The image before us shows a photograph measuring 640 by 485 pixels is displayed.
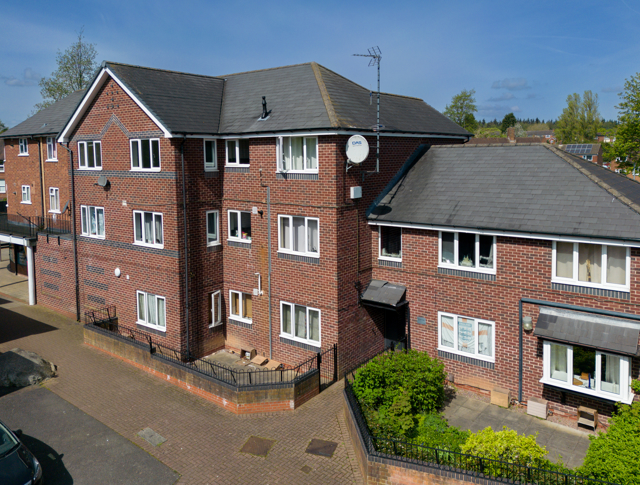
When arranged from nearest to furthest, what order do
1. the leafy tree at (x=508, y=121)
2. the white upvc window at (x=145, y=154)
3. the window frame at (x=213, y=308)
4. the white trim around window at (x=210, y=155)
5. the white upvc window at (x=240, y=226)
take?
the white upvc window at (x=145, y=154) < the white trim around window at (x=210, y=155) < the white upvc window at (x=240, y=226) < the window frame at (x=213, y=308) < the leafy tree at (x=508, y=121)

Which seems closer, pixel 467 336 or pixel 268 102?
pixel 467 336

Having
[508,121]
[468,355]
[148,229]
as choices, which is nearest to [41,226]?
[148,229]

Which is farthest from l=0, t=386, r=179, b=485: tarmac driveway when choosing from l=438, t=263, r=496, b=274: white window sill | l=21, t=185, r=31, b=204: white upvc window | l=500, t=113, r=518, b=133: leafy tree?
l=500, t=113, r=518, b=133: leafy tree

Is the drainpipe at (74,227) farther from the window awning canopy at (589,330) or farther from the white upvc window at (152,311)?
the window awning canopy at (589,330)

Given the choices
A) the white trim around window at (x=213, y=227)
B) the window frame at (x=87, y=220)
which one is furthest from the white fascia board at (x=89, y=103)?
the white trim around window at (x=213, y=227)

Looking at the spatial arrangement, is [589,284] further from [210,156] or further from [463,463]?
[210,156]

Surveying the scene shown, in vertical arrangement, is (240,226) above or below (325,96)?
below
